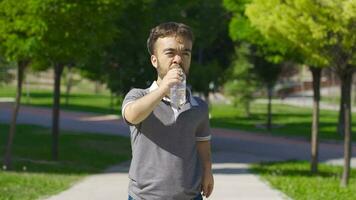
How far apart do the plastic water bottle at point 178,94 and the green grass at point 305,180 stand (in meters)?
8.08

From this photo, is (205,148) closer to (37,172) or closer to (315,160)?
(37,172)

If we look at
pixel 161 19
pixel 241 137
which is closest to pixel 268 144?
pixel 241 137

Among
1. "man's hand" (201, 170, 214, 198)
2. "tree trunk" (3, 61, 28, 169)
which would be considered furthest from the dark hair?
"tree trunk" (3, 61, 28, 169)

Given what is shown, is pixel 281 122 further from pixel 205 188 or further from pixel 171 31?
pixel 171 31

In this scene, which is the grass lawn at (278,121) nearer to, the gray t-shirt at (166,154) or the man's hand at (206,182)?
the man's hand at (206,182)

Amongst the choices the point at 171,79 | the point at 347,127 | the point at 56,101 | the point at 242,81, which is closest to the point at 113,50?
the point at 56,101

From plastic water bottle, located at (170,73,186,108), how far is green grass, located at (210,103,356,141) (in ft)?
86.8

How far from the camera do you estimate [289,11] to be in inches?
537

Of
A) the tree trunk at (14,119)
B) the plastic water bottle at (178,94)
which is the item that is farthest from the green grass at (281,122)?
the plastic water bottle at (178,94)

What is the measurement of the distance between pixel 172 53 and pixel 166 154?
48 centimetres

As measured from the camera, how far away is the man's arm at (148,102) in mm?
3645

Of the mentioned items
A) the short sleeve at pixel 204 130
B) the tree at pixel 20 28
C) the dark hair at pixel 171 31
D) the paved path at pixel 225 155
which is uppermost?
the tree at pixel 20 28

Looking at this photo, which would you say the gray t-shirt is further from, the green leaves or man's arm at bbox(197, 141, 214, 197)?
the green leaves

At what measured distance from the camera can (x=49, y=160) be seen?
17812 millimetres
